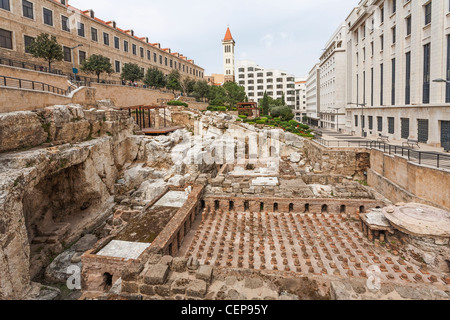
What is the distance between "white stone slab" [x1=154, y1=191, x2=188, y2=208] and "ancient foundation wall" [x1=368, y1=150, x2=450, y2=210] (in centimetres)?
1283

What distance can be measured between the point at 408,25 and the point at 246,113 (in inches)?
1223

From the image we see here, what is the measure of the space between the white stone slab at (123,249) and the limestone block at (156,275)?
3.11 m

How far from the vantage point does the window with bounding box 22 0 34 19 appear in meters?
30.9

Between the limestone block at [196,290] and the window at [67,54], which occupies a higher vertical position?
the window at [67,54]

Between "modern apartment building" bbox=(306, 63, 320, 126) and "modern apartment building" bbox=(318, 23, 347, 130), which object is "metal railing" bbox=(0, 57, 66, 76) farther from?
"modern apartment building" bbox=(306, 63, 320, 126)

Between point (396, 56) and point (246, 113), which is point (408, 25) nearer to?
point (396, 56)

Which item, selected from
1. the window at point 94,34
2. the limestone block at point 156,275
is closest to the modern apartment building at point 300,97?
the window at point 94,34

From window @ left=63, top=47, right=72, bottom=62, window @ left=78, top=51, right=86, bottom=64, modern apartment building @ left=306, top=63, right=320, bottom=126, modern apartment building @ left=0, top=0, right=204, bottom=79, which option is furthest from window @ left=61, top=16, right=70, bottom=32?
modern apartment building @ left=306, top=63, right=320, bottom=126

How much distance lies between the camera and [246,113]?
177 ft

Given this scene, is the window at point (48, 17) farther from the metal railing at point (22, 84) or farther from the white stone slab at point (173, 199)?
the white stone slab at point (173, 199)

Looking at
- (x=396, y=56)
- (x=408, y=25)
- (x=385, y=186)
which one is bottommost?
(x=385, y=186)

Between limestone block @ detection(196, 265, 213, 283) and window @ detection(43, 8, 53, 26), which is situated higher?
window @ detection(43, 8, 53, 26)

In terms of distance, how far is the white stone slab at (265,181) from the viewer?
590 inches
